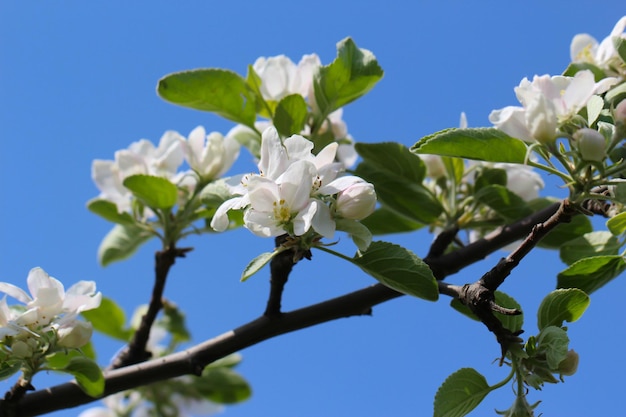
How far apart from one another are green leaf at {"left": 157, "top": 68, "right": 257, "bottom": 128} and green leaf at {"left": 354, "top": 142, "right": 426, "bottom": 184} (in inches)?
13.3

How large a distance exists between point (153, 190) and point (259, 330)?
0.59 meters

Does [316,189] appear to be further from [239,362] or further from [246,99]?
[239,362]

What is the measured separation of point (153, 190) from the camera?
224 centimetres

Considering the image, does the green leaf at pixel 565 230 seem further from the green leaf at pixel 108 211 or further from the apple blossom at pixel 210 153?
the green leaf at pixel 108 211

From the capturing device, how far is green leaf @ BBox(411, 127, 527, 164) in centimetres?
152

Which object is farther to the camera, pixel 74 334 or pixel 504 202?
pixel 504 202

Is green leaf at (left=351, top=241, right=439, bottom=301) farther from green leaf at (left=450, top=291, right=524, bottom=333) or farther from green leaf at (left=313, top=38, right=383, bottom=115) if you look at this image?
green leaf at (left=313, top=38, right=383, bottom=115)

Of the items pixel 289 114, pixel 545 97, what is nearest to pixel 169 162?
pixel 289 114

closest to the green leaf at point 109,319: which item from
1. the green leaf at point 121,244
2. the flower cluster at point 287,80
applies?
the green leaf at point 121,244

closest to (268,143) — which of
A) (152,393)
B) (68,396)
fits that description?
(68,396)

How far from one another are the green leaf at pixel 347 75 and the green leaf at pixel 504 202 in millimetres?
414

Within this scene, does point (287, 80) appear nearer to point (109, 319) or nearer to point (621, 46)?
point (621, 46)

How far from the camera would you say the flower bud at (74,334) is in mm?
1701

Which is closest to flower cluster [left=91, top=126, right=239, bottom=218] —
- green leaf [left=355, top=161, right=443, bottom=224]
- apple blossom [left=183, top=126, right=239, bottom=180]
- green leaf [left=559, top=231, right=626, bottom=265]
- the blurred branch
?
A: apple blossom [left=183, top=126, right=239, bottom=180]
